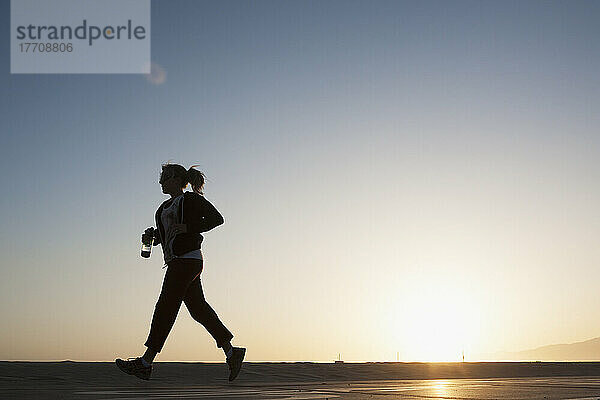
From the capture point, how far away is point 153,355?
668 cm

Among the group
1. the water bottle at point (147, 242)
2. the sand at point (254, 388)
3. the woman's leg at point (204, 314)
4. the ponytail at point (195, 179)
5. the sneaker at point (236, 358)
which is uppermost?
the ponytail at point (195, 179)

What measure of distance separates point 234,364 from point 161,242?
1424 mm

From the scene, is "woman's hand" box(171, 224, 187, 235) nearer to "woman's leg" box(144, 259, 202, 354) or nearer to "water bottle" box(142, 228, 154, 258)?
"woman's leg" box(144, 259, 202, 354)

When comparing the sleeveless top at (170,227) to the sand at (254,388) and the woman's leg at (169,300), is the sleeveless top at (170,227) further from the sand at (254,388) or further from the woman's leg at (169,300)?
the sand at (254,388)

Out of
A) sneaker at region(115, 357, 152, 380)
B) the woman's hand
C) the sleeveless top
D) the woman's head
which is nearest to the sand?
sneaker at region(115, 357, 152, 380)

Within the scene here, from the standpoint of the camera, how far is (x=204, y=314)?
281 inches

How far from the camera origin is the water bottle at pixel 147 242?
702 centimetres

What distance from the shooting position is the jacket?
6734 millimetres

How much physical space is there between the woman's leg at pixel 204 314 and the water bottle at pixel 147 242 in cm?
53

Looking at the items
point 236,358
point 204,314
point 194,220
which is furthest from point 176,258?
point 236,358

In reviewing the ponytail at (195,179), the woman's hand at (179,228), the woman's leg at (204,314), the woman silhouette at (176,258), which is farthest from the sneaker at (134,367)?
the ponytail at (195,179)

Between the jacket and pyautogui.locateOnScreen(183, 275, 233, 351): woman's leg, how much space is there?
16.8 inches

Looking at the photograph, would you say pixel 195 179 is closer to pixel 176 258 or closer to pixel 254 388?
pixel 176 258

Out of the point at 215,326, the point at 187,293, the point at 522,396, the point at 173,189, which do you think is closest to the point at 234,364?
the point at 215,326
